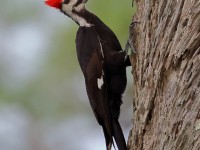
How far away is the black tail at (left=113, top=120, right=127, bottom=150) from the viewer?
3.33 m

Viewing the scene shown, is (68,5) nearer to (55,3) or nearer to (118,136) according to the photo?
(55,3)

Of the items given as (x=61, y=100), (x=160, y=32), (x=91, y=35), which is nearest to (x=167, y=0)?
(x=160, y=32)

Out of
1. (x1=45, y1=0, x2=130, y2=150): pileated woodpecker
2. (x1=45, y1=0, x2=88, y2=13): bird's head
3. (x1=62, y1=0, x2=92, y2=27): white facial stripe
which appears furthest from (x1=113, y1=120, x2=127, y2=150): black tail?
(x1=45, y1=0, x2=88, y2=13): bird's head

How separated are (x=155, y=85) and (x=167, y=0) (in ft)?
1.42

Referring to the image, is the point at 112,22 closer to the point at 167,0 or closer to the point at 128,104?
the point at 128,104

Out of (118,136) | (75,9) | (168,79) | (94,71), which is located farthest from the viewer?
(75,9)

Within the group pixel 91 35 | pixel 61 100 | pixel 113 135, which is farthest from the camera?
pixel 61 100

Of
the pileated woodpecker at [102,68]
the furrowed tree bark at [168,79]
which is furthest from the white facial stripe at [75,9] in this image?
the furrowed tree bark at [168,79]

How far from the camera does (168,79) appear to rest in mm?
2936

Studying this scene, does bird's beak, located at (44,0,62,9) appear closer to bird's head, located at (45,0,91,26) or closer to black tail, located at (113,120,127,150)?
bird's head, located at (45,0,91,26)

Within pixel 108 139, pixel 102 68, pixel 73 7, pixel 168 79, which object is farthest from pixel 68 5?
pixel 168 79

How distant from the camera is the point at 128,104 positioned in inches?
169

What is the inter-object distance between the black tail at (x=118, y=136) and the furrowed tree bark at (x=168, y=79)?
0.11 meters

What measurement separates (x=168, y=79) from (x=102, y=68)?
2.55 feet
